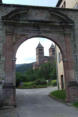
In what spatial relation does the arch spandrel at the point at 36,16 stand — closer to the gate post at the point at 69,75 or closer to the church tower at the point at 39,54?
the gate post at the point at 69,75

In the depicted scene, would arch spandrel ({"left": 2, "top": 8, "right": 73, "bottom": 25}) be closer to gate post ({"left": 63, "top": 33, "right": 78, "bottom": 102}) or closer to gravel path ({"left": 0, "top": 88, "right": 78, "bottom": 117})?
gate post ({"left": 63, "top": 33, "right": 78, "bottom": 102})

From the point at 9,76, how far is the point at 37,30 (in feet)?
12.1

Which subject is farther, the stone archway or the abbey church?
the abbey church

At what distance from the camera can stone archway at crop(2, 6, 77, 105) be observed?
1089 centimetres

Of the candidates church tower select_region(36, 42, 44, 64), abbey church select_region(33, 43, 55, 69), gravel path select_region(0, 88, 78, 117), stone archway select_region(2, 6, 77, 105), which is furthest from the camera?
church tower select_region(36, 42, 44, 64)

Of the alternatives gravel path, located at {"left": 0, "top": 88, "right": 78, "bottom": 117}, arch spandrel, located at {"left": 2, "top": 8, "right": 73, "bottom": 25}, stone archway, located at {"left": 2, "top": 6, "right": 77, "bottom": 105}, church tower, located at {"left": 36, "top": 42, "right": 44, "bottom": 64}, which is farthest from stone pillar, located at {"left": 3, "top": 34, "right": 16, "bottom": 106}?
church tower, located at {"left": 36, "top": 42, "right": 44, "bottom": 64}

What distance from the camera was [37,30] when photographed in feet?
37.9

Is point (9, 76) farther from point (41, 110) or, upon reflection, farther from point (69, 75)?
point (69, 75)

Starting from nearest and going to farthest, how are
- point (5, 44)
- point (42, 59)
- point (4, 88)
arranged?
1. point (4, 88)
2. point (5, 44)
3. point (42, 59)

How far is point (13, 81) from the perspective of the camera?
10508mm

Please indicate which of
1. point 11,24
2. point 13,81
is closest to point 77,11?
point 11,24

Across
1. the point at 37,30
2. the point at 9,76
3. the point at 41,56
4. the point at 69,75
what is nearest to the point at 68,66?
the point at 69,75

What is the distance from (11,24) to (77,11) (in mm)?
4941

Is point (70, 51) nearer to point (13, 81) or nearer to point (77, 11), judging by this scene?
point (77, 11)
